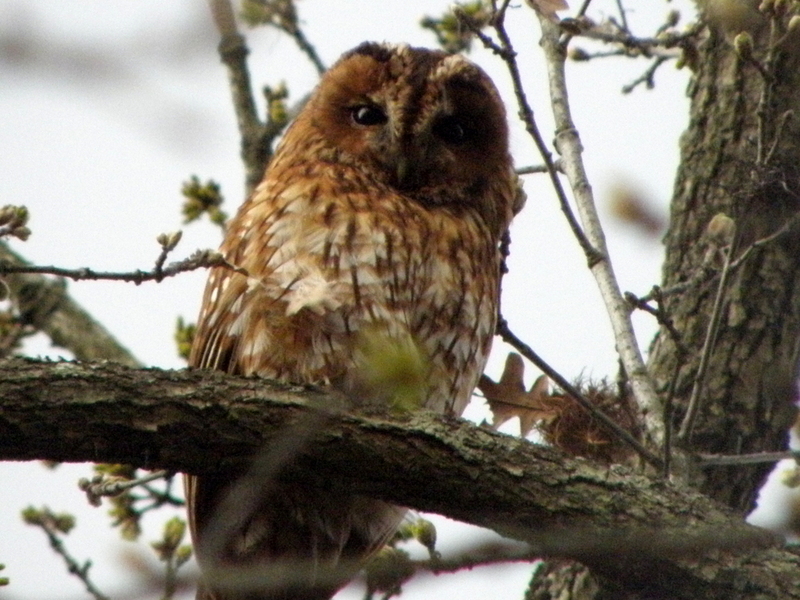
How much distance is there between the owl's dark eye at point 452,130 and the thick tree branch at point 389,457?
1400 millimetres

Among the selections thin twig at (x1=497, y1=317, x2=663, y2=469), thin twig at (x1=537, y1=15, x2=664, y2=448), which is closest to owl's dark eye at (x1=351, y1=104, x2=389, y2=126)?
thin twig at (x1=537, y1=15, x2=664, y2=448)

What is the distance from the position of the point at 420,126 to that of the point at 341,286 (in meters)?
0.68

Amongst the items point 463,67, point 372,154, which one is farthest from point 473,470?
point 463,67

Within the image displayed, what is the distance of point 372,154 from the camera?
378 centimetres

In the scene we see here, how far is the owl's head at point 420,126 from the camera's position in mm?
3730

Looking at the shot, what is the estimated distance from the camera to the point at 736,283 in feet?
13.3

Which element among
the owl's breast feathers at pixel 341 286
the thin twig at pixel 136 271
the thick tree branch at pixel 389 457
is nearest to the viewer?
the thin twig at pixel 136 271

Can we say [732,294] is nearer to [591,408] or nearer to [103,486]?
[591,408]

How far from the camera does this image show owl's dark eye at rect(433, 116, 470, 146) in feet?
12.7

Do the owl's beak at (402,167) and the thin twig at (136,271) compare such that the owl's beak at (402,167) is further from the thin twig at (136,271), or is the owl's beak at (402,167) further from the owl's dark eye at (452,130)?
the thin twig at (136,271)

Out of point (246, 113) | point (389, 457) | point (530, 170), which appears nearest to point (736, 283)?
point (530, 170)

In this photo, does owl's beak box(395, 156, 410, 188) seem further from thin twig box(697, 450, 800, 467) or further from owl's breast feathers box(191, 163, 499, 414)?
thin twig box(697, 450, 800, 467)

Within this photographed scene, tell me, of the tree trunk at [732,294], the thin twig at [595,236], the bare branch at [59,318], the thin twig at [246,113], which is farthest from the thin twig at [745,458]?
the bare branch at [59,318]

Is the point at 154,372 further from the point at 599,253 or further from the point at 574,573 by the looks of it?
the point at 574,573
